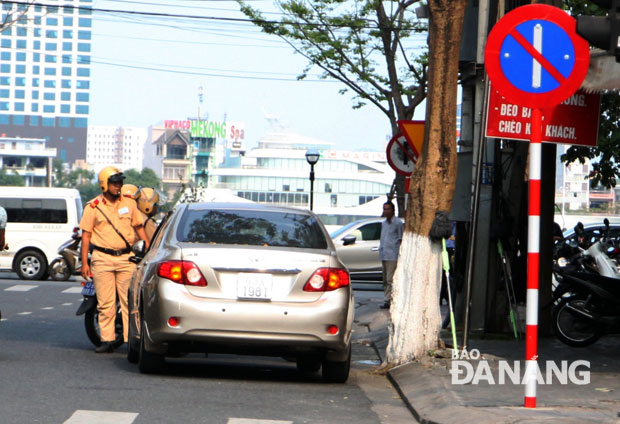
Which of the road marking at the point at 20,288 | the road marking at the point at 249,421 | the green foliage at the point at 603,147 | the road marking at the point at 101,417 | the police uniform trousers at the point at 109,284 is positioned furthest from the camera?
the road marking at the point at 20,288

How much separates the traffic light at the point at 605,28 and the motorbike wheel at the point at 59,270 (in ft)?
73.6

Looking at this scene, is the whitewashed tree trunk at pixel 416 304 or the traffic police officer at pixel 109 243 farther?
the traffic police officer at pixel 109 243

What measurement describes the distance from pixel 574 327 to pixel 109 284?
4.95 metres

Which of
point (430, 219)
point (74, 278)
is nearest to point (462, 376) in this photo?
point (430, 219)

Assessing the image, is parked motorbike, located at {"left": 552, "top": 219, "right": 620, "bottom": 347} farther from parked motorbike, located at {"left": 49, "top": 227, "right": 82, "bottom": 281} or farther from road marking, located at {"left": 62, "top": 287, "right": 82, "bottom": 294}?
parked motorbike, located at {"left": 49, "top": 227, "right": 82, "bottom": 281}

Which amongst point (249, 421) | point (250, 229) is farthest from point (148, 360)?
point (249, 421)

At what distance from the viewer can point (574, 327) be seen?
40.0 feet

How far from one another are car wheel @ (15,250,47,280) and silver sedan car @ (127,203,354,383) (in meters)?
19.4

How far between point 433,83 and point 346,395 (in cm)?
315

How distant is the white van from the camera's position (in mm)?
27875

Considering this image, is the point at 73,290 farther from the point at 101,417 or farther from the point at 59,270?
the point at 101,417

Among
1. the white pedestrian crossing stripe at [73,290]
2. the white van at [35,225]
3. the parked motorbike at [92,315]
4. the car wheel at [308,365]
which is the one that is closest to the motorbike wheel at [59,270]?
the white van at [35,225]

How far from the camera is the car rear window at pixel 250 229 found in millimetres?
9055

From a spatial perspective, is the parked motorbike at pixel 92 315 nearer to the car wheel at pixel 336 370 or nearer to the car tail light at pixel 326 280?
the car wheel at pixel 336 370
